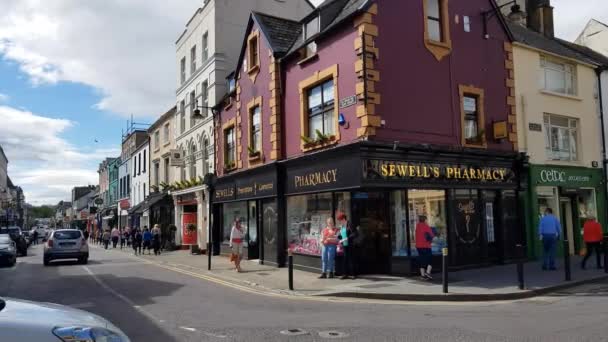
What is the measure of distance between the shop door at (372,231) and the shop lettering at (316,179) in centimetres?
85

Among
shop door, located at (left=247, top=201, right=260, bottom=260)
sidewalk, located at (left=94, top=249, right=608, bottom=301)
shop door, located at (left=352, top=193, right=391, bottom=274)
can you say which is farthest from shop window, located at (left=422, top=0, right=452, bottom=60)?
shop door, located at (left=247, top=201, right=260, bottom=260)

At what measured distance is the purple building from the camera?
550 inches

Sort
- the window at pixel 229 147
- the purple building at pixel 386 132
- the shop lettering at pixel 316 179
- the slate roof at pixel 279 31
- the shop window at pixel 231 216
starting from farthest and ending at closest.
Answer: the window at pixel 229 147 < the shop window at pixel 231 216 < the slate roof at pixel 279 31 < the shop lettering at pixel 316 179 < the purple building at pixel 386 132

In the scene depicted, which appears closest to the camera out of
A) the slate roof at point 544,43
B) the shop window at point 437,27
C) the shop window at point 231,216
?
the shop window at point 437,27

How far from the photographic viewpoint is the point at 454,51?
15.9 m

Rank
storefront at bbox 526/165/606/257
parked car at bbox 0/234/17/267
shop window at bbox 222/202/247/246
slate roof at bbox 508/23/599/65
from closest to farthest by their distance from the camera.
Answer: storefront at bbox 526/165/606/257, slate roof at bbox 508/23/599/65, parked car at bbox 0/234/17/267, shop window at bbox 222/202/247/246

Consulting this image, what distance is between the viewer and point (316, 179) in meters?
15.1

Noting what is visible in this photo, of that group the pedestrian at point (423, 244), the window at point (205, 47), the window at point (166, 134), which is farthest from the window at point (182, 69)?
the pedestrian at point (423, 244)

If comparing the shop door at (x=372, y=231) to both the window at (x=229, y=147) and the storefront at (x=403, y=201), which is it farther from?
the window at (x=229, y=147)

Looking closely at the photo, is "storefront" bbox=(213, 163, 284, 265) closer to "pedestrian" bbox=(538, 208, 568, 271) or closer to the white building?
the white building

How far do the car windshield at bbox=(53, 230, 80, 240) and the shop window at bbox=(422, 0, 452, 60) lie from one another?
660 inches

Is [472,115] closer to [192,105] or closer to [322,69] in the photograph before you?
[322,69]

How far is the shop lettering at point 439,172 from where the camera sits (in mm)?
13609

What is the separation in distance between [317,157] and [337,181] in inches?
53.8
